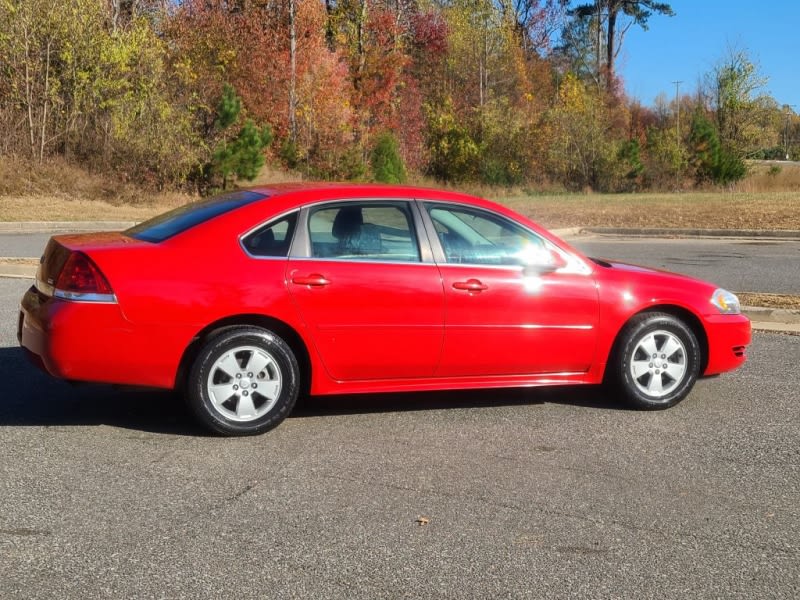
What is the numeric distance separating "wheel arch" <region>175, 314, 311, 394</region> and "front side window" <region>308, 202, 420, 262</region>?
495 millimetres

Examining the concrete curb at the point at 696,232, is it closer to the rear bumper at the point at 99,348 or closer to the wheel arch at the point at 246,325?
the wheel arch at the point at 246,325

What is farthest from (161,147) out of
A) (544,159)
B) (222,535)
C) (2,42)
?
(222,535)

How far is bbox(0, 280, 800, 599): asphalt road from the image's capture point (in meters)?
3.79

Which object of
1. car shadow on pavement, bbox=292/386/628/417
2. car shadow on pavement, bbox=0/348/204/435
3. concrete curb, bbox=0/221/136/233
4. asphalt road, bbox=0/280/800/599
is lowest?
asphalt road, bbox=0/280/800/599

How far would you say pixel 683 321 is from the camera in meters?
6.71

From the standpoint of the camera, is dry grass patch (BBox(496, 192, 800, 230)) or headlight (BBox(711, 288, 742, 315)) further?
dry grass patch (BBox(496, 192, 800, 230))

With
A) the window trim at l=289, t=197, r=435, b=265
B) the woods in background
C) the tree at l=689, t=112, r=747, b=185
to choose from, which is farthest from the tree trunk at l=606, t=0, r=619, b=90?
the window trim at l=289, t=197, r=435, b=265

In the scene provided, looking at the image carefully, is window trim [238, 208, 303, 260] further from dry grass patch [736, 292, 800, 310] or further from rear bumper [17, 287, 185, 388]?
dry grass patch [736, 292, 800, 310]

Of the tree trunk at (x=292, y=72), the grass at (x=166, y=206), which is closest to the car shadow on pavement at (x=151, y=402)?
the grass at (x=166, y=206)

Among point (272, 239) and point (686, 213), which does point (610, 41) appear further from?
point (272, 239)

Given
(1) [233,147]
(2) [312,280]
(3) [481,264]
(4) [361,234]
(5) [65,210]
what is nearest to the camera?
(2) [312,280]

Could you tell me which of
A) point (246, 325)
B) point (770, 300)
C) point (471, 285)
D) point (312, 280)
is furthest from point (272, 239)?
point (770, 300)

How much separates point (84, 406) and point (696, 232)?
19.3 metres

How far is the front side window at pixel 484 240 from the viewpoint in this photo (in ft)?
20.4
